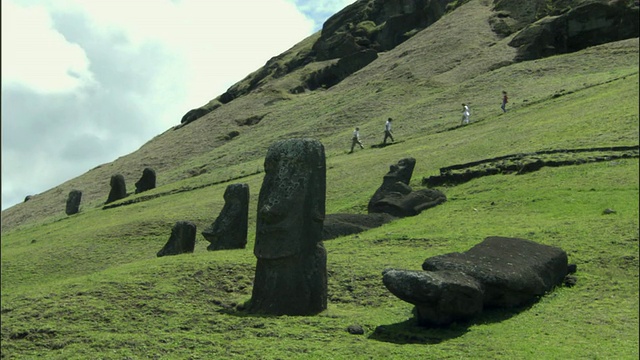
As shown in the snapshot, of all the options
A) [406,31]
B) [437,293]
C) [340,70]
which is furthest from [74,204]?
[406,31]

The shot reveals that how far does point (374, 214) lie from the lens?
2941 centimetres

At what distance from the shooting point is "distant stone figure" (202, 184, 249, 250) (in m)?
26.8

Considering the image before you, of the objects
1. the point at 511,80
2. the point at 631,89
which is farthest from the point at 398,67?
the point at 631,89

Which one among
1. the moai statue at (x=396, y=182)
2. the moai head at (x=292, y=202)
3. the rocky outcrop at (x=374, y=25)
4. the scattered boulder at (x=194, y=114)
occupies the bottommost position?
the moai statue at (x=396, y=182)

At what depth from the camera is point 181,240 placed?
27750 mm

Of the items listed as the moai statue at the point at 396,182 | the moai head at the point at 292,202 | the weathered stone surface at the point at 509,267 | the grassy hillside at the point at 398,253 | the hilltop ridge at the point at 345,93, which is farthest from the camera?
the hilltop ridge at the point at 345,93

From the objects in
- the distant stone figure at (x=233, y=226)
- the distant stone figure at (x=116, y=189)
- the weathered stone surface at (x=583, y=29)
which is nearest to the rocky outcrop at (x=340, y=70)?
the weathered stone surface at (x=583, y=29)

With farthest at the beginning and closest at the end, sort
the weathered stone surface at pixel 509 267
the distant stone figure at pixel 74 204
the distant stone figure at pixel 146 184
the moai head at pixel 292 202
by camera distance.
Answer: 1. the distant stone figure at pixel 146 184
2. the distant stone figure at pixel 74 204
3. the moai head at pixel 292 202
4. the weathered stone surface at pixel 509 267

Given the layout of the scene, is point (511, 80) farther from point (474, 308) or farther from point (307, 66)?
point (307, 66)

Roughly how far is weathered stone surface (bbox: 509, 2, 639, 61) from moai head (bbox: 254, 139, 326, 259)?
5953 centimetres

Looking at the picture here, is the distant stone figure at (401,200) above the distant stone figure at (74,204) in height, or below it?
below

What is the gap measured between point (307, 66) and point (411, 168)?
8836 cm

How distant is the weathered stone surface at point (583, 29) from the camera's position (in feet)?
232

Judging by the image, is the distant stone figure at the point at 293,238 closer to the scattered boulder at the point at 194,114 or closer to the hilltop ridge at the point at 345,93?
the hilltop ridge at the point at 345,93
